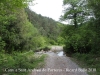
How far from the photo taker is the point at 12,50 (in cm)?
2372

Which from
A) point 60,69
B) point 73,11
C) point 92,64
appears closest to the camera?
point 60,69

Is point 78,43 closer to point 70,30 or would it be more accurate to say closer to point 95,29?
point 70,30

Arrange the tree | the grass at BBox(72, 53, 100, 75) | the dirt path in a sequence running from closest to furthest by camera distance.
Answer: the dirt path < the grass at BBox(72, 53, 100, 75) < the tree

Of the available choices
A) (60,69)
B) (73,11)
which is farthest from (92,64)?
(73,11)

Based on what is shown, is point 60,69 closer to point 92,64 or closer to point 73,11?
point 92,64

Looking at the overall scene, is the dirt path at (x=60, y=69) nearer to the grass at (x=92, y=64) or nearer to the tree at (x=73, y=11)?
the grass at (x=92, y=64)

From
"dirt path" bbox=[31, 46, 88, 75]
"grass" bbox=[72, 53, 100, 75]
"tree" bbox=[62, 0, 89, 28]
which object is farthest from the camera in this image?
"tree" bbox=[62, 0, 89, 28]

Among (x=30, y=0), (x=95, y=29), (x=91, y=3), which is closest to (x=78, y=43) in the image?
(x=95, y=29)

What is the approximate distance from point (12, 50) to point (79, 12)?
1267 cm

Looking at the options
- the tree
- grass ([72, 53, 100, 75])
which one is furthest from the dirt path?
the tree

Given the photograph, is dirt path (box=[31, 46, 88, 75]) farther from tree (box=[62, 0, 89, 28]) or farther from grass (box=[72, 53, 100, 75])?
tree (box=[62, 0, 89, 28])

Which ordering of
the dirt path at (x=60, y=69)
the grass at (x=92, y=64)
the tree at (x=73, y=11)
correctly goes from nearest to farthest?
the dirt path at (x=60, y=69) < the grass at (x=92, y=64) < the tree at (x=73, y=11)

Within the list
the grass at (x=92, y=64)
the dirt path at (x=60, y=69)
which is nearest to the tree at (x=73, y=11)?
the grass at (x=92, y=64)

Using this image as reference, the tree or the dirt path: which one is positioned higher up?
the tree
